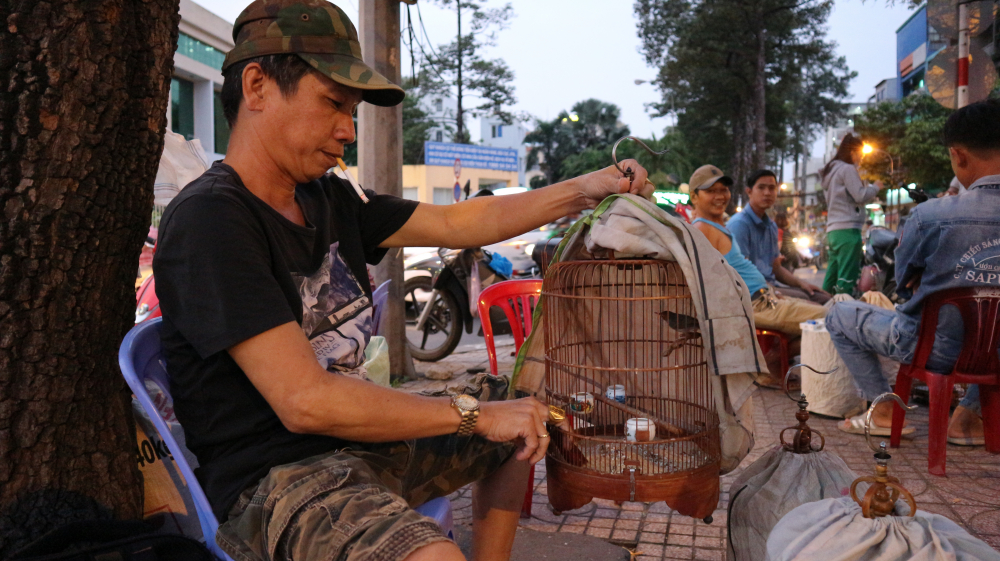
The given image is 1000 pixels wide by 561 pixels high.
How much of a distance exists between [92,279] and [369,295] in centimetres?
74

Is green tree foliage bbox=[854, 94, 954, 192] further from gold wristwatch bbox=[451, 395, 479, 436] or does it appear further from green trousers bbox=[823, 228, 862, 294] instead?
gold wristwatch bbox=[451, 395, 479, 436]

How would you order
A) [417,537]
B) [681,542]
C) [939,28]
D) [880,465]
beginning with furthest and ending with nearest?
[939,28], [681,542], [880,465], [417,537]

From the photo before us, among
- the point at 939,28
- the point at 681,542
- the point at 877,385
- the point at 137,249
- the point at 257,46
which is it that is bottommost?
the point at 681,542

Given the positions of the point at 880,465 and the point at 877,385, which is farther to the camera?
the point at 877,385

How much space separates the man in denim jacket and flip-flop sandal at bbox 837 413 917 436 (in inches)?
25.8

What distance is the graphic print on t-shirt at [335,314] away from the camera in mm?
1905

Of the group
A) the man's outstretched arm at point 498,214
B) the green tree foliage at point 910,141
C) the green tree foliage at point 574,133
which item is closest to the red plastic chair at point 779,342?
the man's outstretched arm at point 498,214

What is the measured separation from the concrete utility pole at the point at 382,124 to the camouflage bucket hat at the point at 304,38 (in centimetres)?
365

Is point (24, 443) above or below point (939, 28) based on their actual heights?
below

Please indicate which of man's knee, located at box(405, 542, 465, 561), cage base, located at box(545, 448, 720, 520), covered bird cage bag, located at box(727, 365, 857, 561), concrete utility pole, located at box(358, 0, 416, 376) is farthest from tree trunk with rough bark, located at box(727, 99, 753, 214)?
man's knee, located at box(405, 542, 465, 561)

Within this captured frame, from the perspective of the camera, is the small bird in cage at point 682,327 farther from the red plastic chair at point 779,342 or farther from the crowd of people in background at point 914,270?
the red plastic chair at point 779,342

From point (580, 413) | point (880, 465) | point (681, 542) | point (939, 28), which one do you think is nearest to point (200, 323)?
point (580, 413)

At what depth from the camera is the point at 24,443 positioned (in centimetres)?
177

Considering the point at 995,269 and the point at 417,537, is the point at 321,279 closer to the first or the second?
the point at 417,537
